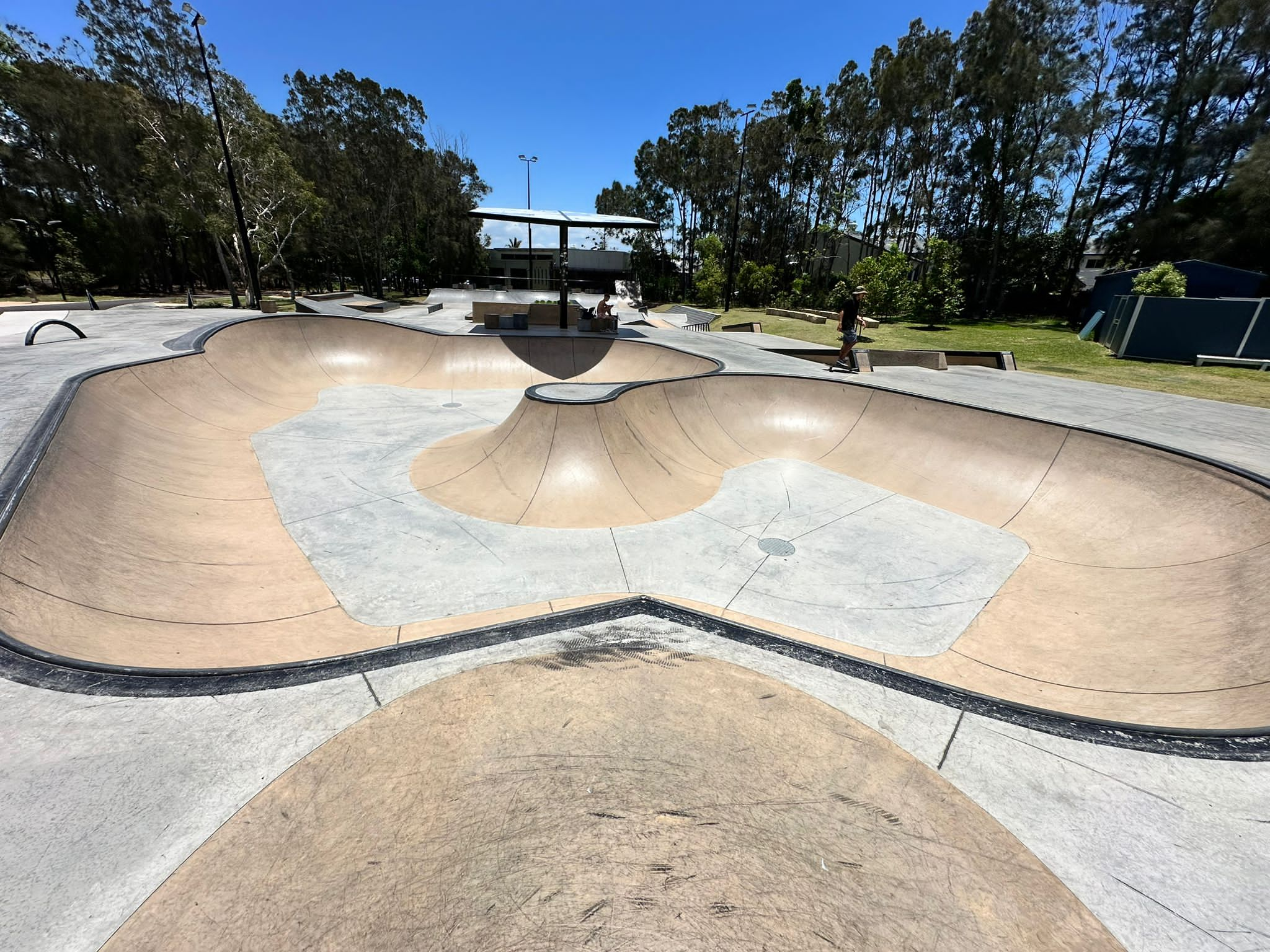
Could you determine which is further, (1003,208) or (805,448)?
(1003,208)

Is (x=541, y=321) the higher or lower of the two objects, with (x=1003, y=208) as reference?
lower

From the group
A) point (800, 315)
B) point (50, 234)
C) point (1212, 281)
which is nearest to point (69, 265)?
point (50, 234)

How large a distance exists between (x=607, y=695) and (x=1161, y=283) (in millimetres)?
27491

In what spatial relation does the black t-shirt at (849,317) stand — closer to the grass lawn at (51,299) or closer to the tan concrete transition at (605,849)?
the tan concrete transition at (605,849)

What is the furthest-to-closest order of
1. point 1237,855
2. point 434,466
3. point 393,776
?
1. point 434,466
2. point 393,776
3. point 1237,855

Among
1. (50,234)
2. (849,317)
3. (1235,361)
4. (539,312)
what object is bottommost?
(1235,361)

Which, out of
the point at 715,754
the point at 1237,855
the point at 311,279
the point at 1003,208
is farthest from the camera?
the point at 311,279

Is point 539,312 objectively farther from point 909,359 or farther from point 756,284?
point 756,284

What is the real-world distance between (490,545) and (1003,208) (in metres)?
43.5

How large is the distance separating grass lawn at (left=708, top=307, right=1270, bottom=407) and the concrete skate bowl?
8.40 metres

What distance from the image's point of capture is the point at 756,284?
3891 cm

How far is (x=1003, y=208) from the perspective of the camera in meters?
33.9

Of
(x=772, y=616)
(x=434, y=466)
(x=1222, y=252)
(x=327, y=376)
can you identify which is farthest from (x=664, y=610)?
(x=1222, y=252)

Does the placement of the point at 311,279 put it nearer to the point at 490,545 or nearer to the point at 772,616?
the point at 490,545
